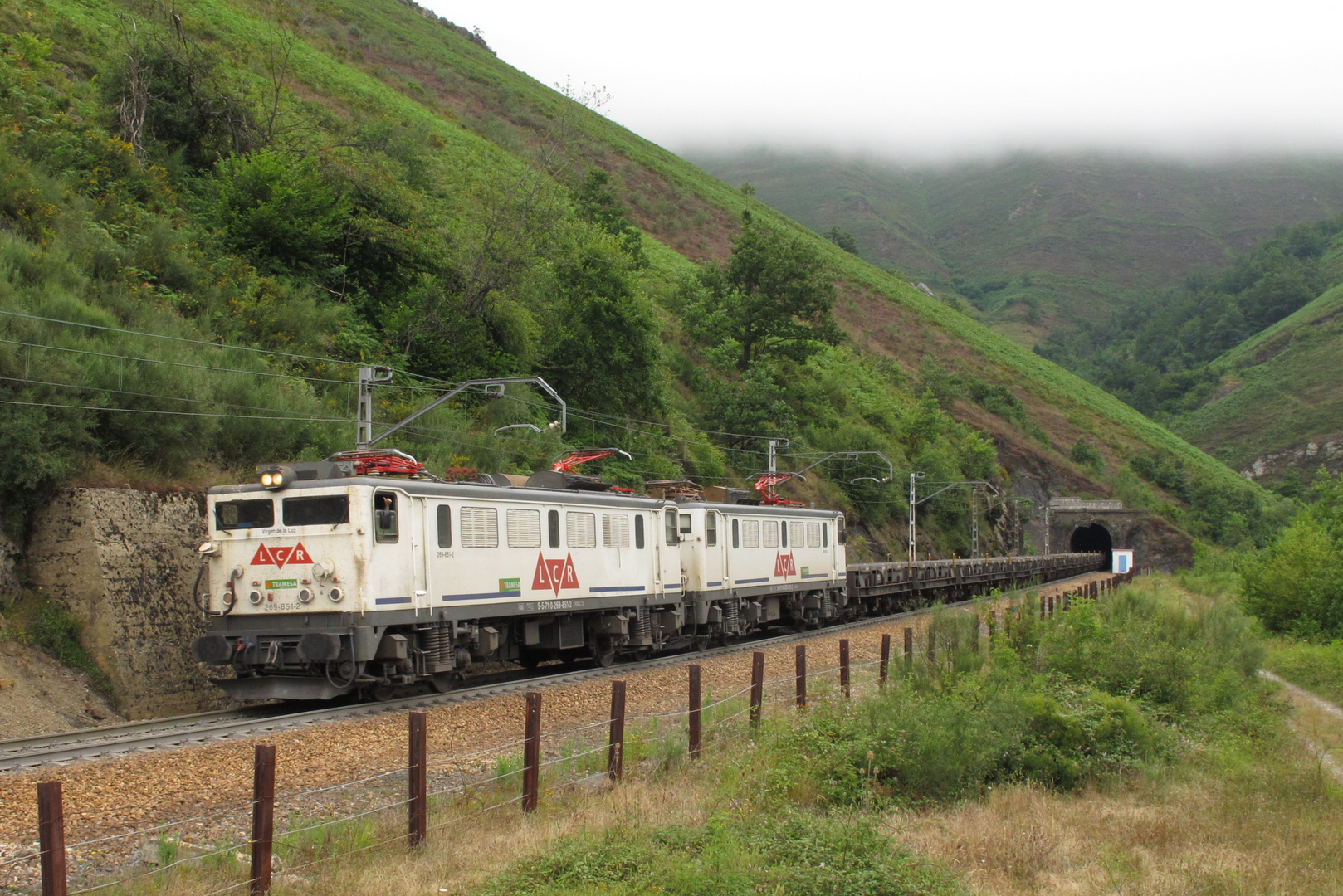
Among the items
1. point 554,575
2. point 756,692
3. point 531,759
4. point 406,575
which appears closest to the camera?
point 531,759

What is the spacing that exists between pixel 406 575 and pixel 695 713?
547 centimetres

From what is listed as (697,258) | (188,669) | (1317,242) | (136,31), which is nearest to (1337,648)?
(188,669)

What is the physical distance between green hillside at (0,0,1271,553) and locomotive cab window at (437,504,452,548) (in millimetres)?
5698

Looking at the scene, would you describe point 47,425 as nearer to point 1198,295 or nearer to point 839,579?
point 839,579

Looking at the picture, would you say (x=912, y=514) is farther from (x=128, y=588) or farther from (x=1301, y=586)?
(x=128, y=588)

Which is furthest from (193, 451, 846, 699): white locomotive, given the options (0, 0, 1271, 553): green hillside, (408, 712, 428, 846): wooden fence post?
(408, 712, 428, 846): wooden fence post

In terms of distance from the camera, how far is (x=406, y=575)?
15.0 m

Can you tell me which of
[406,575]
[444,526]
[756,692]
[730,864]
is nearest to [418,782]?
[730,864]

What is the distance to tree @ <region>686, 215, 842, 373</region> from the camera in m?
57.1

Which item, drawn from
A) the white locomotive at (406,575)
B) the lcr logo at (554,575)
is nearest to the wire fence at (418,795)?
the white locomotive at (406,575)

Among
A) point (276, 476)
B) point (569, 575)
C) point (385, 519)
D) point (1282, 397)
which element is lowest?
point (569, 575)

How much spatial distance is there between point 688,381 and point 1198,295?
525ft

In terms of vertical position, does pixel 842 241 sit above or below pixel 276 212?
above

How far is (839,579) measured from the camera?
1238 inches
